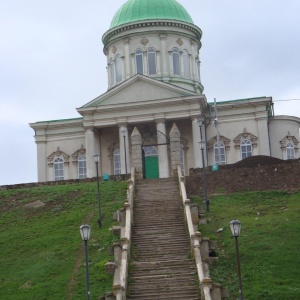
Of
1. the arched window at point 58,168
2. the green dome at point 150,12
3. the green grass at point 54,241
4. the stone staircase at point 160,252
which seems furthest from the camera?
the green dome at point 150,12

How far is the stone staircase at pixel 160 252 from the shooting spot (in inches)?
1071

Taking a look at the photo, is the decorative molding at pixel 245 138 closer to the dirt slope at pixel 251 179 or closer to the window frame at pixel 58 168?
the dirt slope at pixel 251 179

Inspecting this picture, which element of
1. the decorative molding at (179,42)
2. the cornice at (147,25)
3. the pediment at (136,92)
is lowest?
the pediment at (136,92)

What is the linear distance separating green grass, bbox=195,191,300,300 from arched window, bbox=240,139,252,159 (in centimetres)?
1592

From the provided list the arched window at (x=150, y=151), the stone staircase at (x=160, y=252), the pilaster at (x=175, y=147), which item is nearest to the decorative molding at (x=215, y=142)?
the arched window at (x=150, y=151)

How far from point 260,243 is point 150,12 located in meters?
34.3

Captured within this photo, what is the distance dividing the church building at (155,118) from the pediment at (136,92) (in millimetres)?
77

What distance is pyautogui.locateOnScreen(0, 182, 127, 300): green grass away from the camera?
2875 centimetres

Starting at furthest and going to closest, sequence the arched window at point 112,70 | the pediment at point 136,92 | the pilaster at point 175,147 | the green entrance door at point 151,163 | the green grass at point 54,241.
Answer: the arched window at point 112,70 < the pediment at point 136,92 < the green entrance door at point 151,163 < the pilaster at point 175,147 < the green grass at point 54,241

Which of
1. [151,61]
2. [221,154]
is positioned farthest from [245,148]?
[151,61]

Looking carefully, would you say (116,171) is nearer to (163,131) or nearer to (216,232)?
(163,131)

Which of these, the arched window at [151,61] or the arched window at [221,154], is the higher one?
the arched window at [151,61]

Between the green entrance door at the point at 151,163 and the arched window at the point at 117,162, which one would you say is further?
the arched window at the point at 117,162

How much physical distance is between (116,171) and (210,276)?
30.9 m
